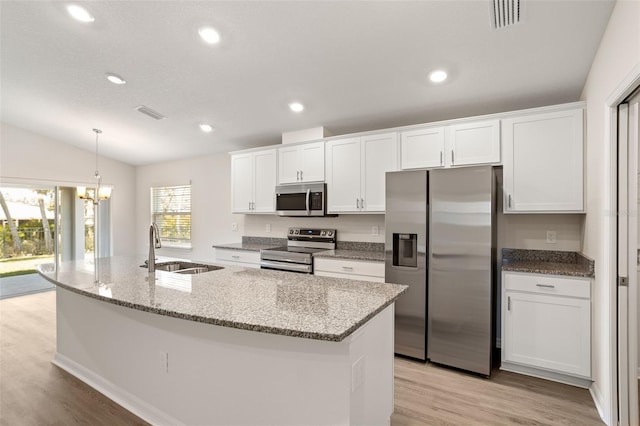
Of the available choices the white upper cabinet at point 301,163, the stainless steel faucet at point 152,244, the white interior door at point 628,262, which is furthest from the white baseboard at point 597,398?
the stainless steel faucet at point 152,244

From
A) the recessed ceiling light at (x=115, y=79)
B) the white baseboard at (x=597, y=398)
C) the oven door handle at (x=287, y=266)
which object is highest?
the recessed ceiling light at (x=115, y=79)

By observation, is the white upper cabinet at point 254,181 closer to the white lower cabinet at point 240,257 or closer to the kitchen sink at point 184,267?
the white lower cabinet at point 240,257

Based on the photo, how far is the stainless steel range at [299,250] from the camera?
144 inches

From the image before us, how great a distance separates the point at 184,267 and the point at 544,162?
131 inches

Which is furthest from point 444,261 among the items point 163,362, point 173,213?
point 173,213

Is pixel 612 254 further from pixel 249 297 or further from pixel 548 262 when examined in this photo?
pixel 249 297

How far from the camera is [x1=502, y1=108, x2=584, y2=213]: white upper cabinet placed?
259 centimetres

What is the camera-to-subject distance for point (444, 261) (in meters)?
2.79

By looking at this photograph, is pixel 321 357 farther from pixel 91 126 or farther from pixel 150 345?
pixel 91 126

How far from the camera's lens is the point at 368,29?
2.28 metres

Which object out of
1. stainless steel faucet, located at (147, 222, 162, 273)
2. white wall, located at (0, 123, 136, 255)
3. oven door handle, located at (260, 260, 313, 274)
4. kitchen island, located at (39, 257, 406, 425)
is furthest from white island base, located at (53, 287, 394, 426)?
white wall, located at (0, 123, 136, 255)

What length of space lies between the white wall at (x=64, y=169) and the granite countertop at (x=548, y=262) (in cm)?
600

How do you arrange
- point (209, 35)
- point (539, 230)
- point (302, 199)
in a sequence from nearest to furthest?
1. point (209, 35)
2. point (539, 230)
3. point (302, 199)

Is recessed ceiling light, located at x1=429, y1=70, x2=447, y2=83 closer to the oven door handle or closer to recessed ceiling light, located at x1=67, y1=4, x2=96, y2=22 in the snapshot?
the oven door handle
